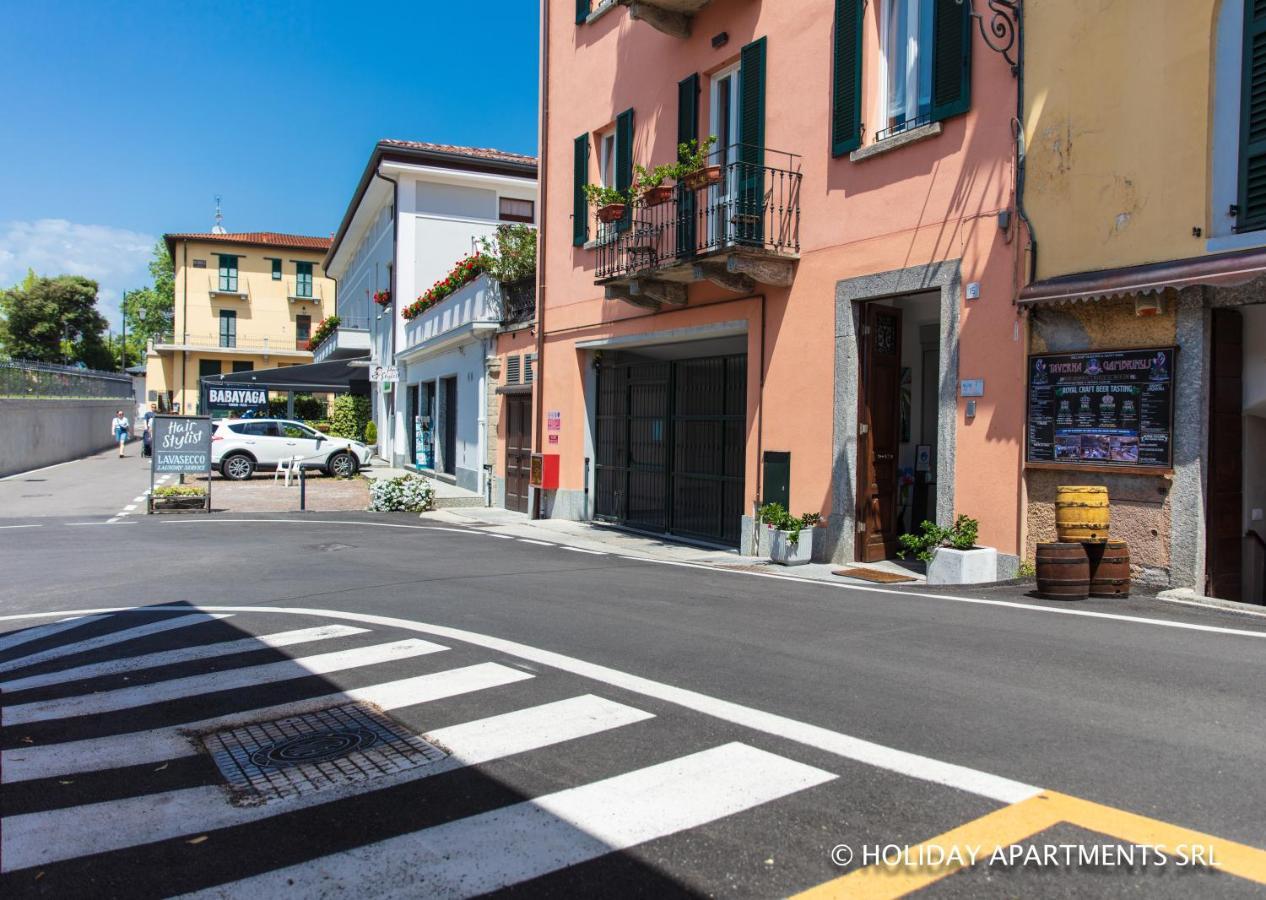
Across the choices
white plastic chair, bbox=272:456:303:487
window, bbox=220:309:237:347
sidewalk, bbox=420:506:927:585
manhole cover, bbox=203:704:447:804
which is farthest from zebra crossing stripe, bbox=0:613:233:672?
window, bbox=220:309:237:347

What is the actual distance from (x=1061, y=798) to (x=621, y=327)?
12.5 metres

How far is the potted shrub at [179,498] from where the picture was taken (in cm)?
1741

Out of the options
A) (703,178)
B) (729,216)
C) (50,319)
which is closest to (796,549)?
(729,216)

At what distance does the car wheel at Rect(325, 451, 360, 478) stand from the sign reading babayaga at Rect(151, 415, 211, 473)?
832 centimetres

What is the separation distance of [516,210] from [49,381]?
17.2 meters

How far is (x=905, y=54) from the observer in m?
10.6

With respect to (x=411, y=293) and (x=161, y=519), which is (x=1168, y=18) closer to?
(x=161, y=519)

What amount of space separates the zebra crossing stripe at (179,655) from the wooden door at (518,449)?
1172 cm

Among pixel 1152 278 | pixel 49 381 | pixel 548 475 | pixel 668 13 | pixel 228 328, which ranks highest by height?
pixel 228 328

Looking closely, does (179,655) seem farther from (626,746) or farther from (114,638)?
(626,746)

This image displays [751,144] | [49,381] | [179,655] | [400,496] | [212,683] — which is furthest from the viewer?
[49,381]

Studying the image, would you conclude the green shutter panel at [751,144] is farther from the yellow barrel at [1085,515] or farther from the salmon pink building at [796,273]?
the yellow barrel at [1085,515]

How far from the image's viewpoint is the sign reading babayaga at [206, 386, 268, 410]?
34.9m

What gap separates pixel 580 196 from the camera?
16719 millimetres
